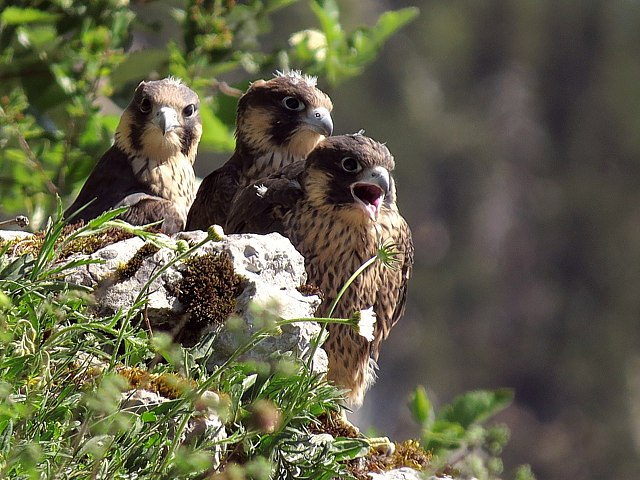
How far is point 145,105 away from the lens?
489 cm

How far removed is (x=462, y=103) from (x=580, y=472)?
8.66 meters

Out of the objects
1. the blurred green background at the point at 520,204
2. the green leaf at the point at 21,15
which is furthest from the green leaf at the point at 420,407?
the blurred green background at the point at 520,204

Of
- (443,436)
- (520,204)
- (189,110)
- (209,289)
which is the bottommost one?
(520,204)

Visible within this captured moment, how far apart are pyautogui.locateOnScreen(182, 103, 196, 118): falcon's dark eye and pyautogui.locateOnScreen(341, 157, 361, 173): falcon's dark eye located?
1.18 metres

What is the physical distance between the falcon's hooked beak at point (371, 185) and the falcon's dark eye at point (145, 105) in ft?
4.20

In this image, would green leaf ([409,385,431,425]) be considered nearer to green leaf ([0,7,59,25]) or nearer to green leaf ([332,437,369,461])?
green leaf ([332,437,369,461])

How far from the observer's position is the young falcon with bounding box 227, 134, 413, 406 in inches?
150

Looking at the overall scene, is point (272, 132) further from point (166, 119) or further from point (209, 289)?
point (209, 289)

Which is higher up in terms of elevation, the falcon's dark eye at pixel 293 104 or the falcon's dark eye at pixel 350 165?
the falcon's dark eye at pixel 350 165

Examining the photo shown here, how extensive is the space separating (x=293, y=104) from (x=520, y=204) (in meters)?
18.7

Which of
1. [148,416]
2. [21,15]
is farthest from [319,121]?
[148,416]

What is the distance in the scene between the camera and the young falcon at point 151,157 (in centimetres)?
480

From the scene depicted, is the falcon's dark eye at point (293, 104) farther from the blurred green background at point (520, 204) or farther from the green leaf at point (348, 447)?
the blurred green background at point (520, 204)

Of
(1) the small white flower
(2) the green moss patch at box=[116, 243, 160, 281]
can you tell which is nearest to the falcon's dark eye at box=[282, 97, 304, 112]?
(2) the green moss patch at box=[116, 243, 160, 281]
